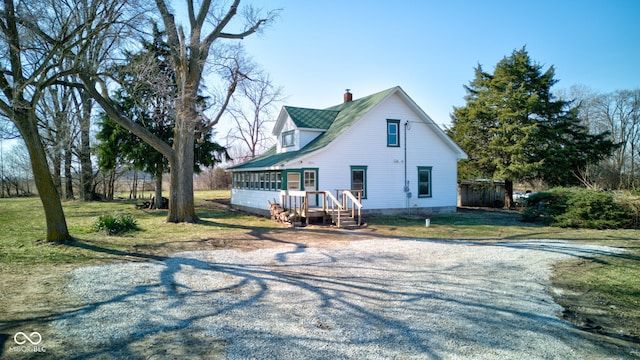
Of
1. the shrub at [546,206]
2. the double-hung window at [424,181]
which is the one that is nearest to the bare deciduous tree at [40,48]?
the double-hung window at [424,181]

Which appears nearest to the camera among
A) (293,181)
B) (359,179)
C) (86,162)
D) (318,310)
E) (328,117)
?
(318,310)

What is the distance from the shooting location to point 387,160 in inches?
805

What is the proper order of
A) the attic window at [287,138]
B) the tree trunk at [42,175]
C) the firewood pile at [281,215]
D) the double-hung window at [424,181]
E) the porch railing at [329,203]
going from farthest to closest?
the attic window at [287,138]
the double-hung window at [424,181]
the firewood pile at [281,215]
the porch railing at [329,203]
the tree trunk at [42,175]

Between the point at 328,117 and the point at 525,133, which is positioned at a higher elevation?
the point at 328,117

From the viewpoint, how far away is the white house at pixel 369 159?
19.1 metres

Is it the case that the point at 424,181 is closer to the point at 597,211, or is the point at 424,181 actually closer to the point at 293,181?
the point at 293,181

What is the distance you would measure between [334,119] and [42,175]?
15756 mm

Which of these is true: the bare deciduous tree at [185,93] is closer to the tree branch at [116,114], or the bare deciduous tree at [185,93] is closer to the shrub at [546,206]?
the tree branch at [116,114]

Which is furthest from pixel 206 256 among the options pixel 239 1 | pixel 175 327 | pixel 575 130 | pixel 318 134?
pixel 575 130

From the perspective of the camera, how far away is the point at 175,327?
16.4 feet

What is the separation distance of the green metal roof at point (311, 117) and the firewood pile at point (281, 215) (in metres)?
5.21

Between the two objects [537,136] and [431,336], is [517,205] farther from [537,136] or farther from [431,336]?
[431,336]

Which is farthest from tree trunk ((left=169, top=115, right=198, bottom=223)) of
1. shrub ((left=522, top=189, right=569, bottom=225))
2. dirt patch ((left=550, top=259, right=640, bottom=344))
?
shrub ((left=522, top=189, right=569, bottom=225))

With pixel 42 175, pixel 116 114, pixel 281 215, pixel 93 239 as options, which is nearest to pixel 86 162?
pixel 116 114
